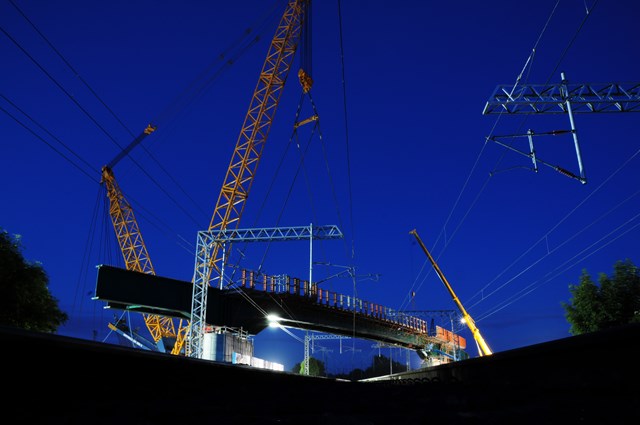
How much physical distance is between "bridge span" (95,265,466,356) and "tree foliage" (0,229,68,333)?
27.8ft

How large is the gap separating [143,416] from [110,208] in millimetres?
66113

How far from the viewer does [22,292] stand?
2577cm

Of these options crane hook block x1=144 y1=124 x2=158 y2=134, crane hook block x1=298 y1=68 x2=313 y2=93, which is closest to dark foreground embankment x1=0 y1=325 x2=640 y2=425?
crane hook block x1=298 y1=68 x2=313 y2=93

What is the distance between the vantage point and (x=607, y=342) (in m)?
4.71

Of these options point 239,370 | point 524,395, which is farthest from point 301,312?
point 524,395

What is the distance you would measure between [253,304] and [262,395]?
40.4m

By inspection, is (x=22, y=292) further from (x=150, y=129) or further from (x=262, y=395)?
(x=150, y=129)

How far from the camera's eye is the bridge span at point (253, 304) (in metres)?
37.9

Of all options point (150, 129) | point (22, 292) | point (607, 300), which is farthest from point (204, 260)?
point (150, 129)

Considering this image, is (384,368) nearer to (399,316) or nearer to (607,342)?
(399,316)

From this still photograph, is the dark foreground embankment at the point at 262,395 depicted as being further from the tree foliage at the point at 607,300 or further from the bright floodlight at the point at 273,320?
the bright floodlight at the point at 273,320

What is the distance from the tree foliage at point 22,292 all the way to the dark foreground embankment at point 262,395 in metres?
23.3

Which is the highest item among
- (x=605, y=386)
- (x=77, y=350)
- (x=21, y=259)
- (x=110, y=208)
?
(x=110, y=208)

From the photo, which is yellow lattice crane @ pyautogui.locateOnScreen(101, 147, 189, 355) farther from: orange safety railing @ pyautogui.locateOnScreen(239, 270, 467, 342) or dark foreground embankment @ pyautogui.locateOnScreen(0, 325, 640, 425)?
dark foreground embankment @ pyautogui.locateOnScreen(0, 325, 640, 425)
